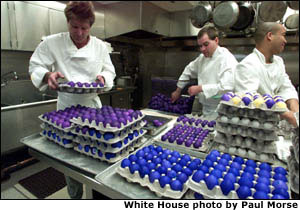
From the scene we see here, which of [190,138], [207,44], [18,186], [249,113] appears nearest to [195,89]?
[207,44]

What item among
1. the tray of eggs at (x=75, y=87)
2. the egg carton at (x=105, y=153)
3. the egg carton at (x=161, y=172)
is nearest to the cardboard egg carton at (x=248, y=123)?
the egg carton at (x=161, y=172)

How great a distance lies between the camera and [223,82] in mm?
1180

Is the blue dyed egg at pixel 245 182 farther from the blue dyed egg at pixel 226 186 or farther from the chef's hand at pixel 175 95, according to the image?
the chef's hand at pixel 175 95

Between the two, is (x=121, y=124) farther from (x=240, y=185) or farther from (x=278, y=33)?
(x=278, y=33)

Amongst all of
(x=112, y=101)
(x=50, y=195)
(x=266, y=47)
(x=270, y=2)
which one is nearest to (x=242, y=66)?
(x=266, y=47)

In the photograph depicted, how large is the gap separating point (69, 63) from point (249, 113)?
3.34ft

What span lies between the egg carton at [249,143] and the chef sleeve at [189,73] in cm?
55

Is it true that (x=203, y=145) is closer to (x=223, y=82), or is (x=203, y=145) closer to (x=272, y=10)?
(x=223, y=82)

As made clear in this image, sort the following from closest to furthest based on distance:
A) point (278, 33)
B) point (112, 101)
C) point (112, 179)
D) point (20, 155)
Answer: point (112, 179) < point (278, 33) < point (112, 101) < point (20, 155)

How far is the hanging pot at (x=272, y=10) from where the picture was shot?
0.98 metres

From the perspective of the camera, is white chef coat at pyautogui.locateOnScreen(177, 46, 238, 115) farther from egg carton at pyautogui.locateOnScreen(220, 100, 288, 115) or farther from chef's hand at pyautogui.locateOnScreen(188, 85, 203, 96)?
egg carton at pyautogui.locateOnScreen(220, 100, 288, 115)

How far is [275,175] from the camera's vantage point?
623 millimetres

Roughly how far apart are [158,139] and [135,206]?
452mm

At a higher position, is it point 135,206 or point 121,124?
point 121,124
